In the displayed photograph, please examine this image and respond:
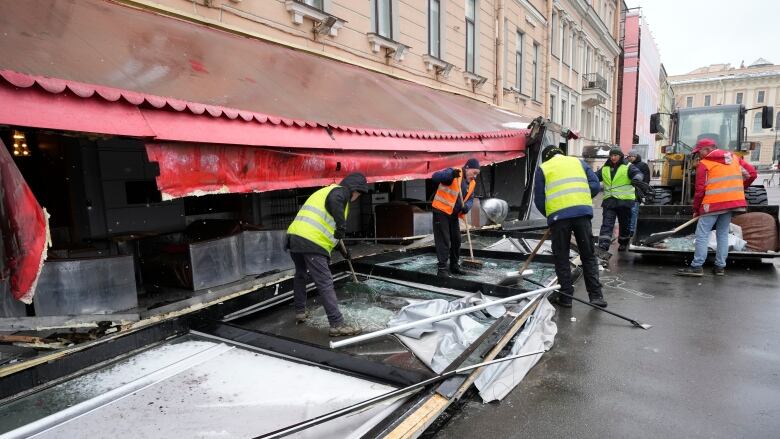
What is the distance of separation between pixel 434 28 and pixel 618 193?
538 cm

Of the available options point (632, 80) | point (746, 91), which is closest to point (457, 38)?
point (632, 80)

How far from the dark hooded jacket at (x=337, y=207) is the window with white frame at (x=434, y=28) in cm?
657

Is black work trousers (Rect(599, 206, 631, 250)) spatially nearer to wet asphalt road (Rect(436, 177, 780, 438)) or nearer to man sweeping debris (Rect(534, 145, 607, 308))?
wet asphalt road (Rect(436, 177, 780, 438))

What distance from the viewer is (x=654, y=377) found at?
2.86 metres

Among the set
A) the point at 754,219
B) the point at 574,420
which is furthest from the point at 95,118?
the point at 754,219

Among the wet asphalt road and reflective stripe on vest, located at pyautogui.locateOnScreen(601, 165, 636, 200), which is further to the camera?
reflective stripe on vest, located at pyautogui.locateOnScreen(601, 165, 636, 200)

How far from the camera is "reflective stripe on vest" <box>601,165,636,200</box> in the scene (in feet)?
21.4

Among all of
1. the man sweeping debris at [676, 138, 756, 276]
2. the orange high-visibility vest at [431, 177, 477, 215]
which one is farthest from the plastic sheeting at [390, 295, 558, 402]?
the man sweeping debris at [676, 138, 756, 276]

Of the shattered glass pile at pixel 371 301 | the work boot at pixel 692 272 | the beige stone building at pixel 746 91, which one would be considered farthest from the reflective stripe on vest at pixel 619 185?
the beige stone building at pixel 746 91

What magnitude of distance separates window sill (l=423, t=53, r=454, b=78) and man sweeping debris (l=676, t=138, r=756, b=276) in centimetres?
521

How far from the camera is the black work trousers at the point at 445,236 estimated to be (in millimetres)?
5254

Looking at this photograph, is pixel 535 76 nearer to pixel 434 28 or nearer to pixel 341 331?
pixel 434 28

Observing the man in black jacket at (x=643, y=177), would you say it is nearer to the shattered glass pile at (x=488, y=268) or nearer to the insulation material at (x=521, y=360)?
the shattered glass pile at (x=488, y=268)

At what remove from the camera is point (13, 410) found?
7.84 ft
